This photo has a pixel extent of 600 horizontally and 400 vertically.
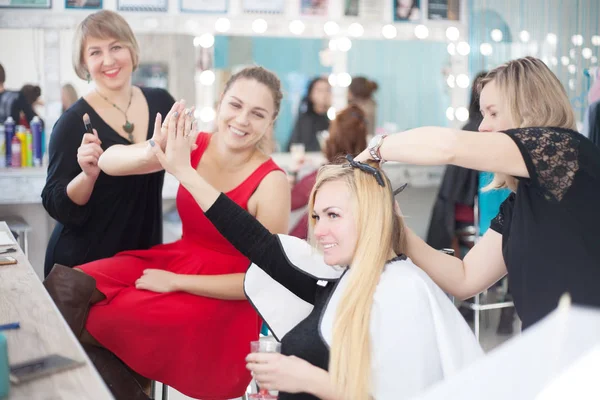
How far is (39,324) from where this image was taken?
1358 mm

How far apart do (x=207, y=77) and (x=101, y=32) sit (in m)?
1.83

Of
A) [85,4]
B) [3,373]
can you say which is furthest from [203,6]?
[3,373]

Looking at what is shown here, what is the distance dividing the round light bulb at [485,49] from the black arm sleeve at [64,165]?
9.98ft

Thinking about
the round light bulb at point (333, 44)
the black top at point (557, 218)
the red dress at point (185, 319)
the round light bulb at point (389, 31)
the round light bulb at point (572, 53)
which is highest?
the round light bulb at point (389, 31)

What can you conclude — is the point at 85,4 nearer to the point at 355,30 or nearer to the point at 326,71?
the point at 326,71

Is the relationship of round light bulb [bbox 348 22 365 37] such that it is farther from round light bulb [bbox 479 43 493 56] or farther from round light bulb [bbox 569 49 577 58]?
round light bulb [bbox 569 49 577 58]

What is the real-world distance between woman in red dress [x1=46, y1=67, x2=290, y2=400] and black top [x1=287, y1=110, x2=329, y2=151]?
2.15 metres

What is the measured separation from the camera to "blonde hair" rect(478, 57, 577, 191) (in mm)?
1518

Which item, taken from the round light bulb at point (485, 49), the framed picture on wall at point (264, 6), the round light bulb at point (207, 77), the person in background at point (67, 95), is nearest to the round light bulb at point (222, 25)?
the framed picture on wall at point (264, 6)

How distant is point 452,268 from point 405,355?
1.20 ft

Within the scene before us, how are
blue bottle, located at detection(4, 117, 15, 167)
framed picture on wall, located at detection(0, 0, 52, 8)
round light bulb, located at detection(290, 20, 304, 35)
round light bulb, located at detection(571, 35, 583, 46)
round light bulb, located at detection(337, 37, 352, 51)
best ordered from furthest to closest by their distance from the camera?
round light bulb, located at detection(571, 35, 583, 46)
round light bulb, located at detection(337, 37, 352, 51)
round light bulb, located at detection(290, 20, 304, 35)
framed picture on wall, located at detection(0, 0, 52, 8)
blue bottle, located at detection(4, 117, 15, 167)

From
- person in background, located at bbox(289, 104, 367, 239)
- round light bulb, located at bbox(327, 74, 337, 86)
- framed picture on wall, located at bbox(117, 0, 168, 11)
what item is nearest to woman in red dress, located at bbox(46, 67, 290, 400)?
person in background, located at bbox(289, 104, 367, 239)

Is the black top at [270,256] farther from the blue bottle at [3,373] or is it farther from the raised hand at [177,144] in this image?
the blue bottle at [3,373]

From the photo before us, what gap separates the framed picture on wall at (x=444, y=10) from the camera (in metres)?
4.54
